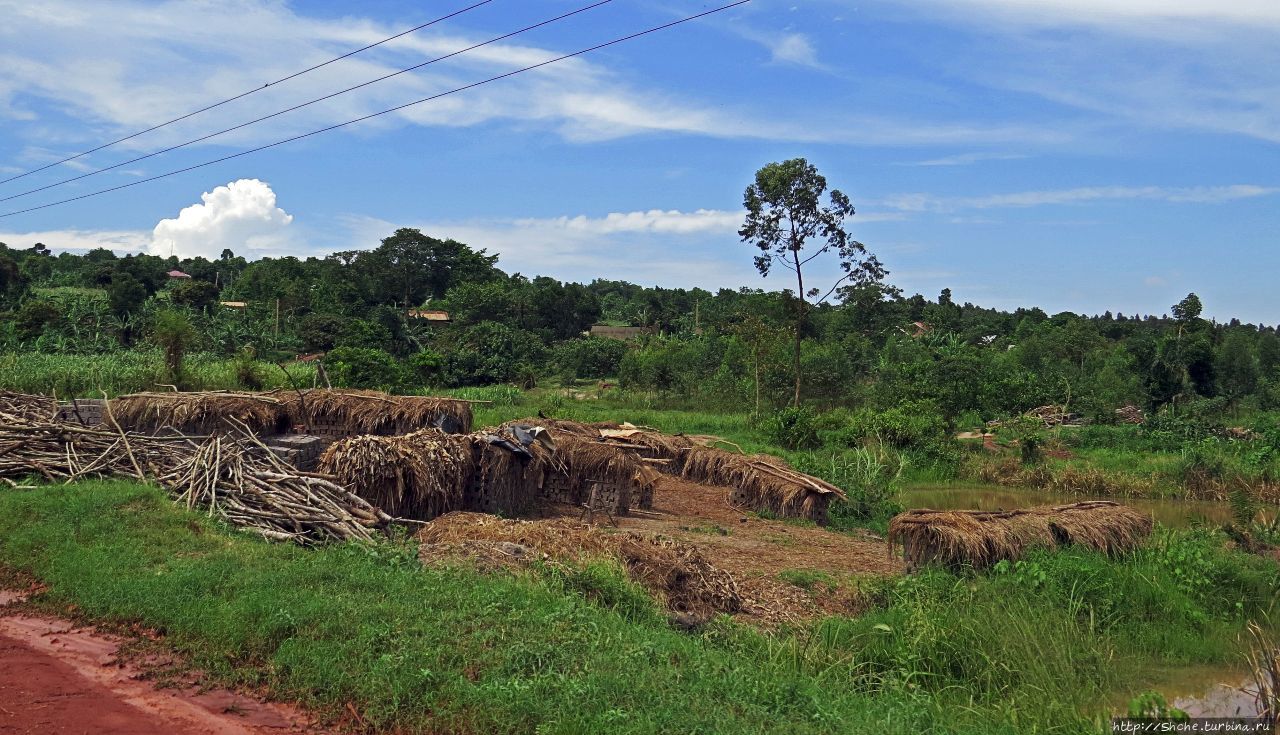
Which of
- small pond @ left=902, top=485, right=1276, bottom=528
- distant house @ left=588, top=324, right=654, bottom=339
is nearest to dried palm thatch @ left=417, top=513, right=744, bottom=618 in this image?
small pond @ left=902, top=485, right=1276, bottom=528

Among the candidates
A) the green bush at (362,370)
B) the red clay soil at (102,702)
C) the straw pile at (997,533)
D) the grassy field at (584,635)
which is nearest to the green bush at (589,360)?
the green bush at (362,370)

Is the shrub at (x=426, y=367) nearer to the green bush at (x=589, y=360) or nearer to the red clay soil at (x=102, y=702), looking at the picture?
the green bush at (x=589, y=360)

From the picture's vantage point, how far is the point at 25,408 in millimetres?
14086

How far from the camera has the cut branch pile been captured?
9.64m

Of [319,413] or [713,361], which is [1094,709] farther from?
[713,361]

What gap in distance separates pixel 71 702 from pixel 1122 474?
22.2m

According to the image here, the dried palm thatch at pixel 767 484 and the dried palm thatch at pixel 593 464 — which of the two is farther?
the dried palm thatch at pixel 767 484

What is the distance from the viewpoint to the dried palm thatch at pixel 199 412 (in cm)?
1506

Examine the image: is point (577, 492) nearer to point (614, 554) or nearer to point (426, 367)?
point (614, 554)

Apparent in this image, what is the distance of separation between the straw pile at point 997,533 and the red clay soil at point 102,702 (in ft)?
22.2

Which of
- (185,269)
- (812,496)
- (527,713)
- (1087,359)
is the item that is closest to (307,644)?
(527,713)

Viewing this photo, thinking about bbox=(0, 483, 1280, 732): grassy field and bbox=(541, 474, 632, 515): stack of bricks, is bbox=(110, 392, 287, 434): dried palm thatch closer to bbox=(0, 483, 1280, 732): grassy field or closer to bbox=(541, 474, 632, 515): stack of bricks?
bbox=(0, 483, 1280, 732): grassy field

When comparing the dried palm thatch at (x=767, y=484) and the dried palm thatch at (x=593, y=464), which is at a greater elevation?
the dried palm thatch at (x=593, y=464)

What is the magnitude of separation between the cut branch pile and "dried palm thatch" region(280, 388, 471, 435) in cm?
292
